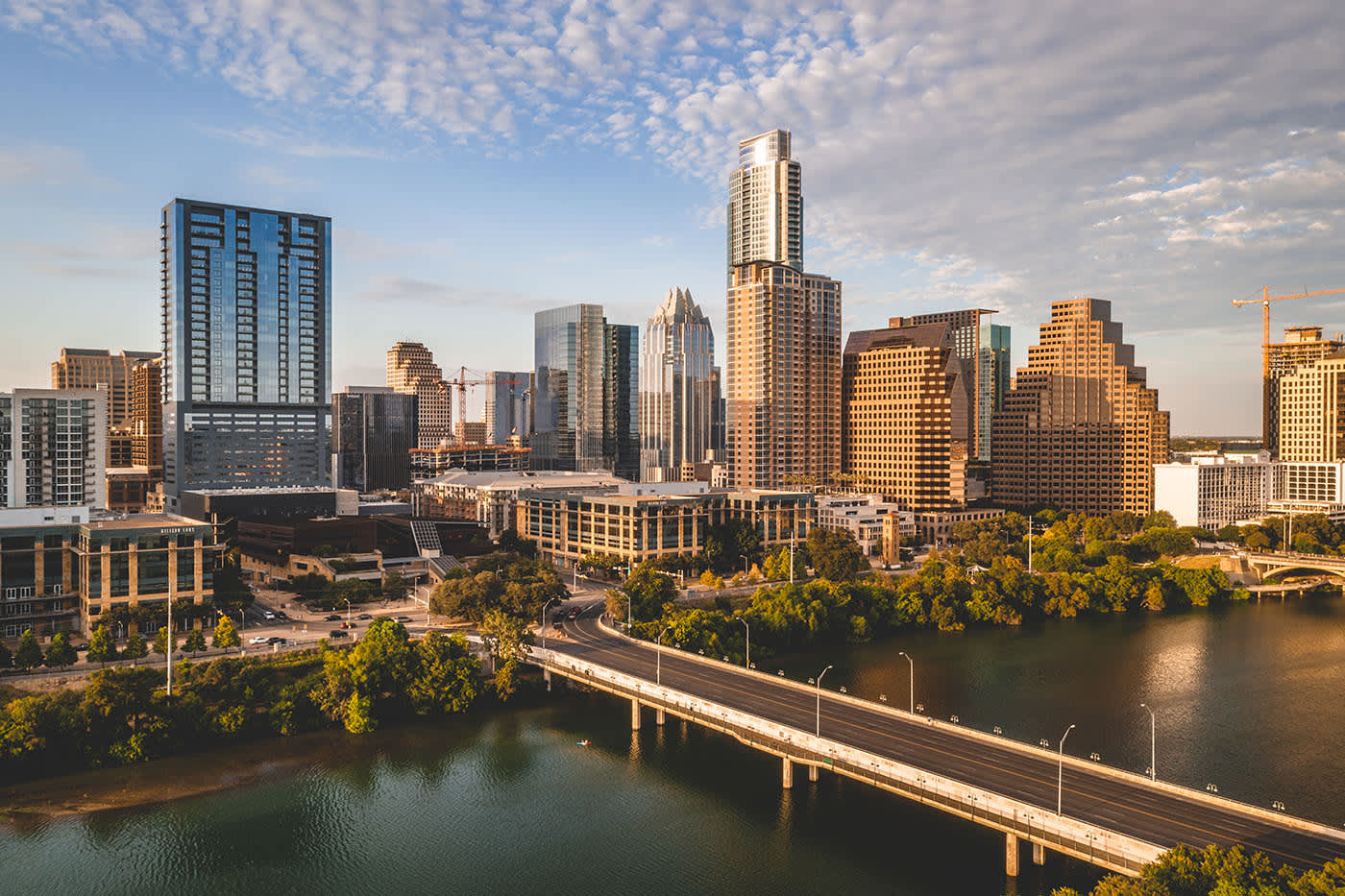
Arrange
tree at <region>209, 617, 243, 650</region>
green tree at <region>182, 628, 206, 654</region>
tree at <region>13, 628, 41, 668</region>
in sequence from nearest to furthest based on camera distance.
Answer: tree at <region>13, 628, 41, 668</region> < green tree at <region>182, 628, 206, 654</region> < tree at <region>209, 617, 243, 650</region>

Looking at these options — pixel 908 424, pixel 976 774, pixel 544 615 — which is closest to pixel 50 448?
A: pixel 544 615

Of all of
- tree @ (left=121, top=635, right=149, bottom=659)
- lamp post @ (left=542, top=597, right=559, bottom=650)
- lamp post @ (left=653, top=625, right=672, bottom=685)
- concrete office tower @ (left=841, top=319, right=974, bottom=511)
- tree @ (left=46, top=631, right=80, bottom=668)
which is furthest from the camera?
concrete office tower @ (left=841, top=319, right=974, bottom=511)

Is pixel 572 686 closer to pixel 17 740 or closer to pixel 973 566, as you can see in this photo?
pixel 17 740

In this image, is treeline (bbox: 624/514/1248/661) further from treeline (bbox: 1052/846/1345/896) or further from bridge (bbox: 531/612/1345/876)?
treeline (bbox: 1052/846/1345/896)

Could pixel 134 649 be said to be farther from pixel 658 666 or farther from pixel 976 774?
pixel 976 774

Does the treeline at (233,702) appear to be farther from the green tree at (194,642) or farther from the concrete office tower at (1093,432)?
the concrete office tower at (1093,432)

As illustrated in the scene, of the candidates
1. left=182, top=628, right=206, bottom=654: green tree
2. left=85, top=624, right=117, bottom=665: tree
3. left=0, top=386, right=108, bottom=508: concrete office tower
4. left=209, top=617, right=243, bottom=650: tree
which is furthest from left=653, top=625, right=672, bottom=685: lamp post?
left=0, top=386, right=108, bottom=508: concrete office tower

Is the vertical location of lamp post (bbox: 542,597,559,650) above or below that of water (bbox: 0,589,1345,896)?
above
